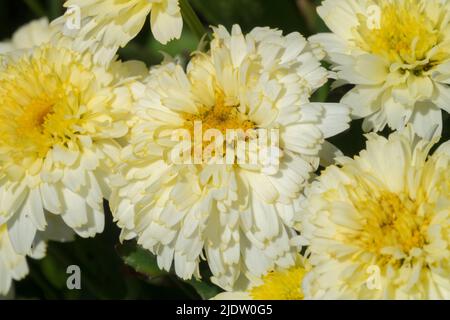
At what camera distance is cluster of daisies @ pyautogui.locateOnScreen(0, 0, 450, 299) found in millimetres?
1151

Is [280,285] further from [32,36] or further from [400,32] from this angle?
[32,36]

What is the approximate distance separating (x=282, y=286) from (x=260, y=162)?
0.72 feet

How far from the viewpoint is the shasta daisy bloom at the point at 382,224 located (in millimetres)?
1111

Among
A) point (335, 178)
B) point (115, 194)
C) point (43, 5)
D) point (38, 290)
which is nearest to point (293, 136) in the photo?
point (335, 178)

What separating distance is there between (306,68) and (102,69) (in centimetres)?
37

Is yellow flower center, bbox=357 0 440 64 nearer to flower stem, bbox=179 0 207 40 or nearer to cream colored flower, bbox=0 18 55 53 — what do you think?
flower stem, bbox=179 0 207 40

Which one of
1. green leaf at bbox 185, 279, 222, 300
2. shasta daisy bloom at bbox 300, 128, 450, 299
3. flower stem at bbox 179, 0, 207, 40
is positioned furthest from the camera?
green leaf at bbox 185, 279, 222, 300

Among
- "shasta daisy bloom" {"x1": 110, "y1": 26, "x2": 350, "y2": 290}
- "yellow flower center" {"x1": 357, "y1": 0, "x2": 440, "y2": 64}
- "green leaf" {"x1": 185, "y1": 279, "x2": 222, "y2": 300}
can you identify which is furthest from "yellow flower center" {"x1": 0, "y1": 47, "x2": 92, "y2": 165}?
"yellow flower center" {"x1": 357, "y1": 0, "x2": 440, "y2": 64}

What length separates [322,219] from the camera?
1168 millimetres

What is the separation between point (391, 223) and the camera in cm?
116

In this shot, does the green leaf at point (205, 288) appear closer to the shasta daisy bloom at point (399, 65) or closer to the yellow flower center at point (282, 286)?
the yellow flower center at point (282, 286)

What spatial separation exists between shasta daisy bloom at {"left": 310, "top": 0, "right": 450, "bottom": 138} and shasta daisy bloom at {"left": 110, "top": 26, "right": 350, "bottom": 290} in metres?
0.07
